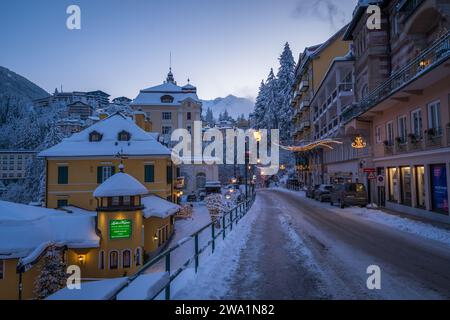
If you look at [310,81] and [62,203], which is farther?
[310,81]

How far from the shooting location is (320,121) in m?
49.0

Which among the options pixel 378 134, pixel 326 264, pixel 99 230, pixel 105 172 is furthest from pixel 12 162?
pixel 326 264

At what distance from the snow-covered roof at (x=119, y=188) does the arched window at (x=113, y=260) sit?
179 inches

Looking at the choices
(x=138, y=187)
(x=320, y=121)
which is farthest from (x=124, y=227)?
(x=320, y=121)

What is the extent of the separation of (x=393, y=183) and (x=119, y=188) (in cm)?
2110

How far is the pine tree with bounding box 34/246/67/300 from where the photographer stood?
2017 cm

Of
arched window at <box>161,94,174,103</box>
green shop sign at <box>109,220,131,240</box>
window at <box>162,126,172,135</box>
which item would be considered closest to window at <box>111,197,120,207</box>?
green shop sign at <box>109,220,131,240</box>

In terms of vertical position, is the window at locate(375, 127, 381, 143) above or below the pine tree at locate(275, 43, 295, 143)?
below

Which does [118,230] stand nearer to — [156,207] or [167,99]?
[156,207]

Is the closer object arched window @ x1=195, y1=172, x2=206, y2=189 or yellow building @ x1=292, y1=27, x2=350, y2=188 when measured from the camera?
yellow building @ x1=292, y1=27, x2=350, y2=188

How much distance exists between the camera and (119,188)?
25312 mm

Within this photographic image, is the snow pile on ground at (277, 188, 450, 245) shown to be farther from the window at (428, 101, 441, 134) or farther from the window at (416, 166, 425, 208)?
the window at (428, 101, 441, 134)

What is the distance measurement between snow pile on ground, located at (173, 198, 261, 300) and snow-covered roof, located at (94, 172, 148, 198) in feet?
50.9
